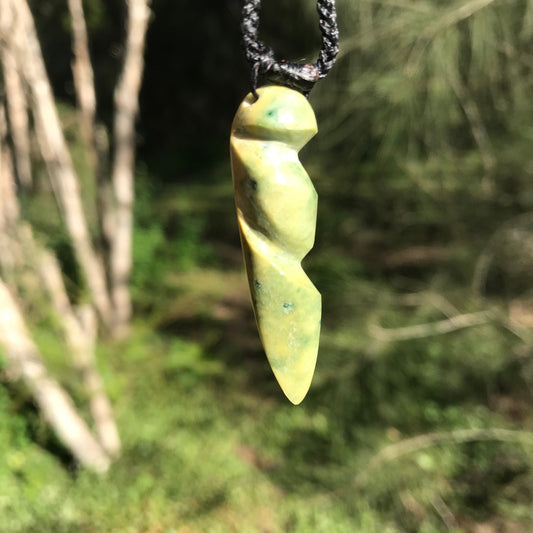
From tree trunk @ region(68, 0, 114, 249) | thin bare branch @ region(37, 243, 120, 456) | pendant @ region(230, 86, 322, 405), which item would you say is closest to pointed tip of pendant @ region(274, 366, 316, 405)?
pendant @ region(230, 86, 322, 405)

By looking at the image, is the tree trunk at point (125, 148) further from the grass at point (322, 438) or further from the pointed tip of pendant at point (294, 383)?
the pointed tip of pendant at point (294, 383)

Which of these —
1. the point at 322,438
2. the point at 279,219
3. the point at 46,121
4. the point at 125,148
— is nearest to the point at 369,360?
the point at 322,438

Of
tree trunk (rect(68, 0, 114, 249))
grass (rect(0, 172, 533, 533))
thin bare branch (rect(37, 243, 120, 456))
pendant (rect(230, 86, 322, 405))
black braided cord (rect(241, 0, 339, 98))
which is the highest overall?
black braided cord (rect(241, 0, 339, 98))

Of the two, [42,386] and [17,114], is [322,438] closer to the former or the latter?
[42,386]

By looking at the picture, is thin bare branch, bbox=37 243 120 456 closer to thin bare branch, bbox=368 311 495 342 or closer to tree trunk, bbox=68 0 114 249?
tree trunk, bbox=68 0 114 249

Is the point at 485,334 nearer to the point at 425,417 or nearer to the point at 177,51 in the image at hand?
the point at 425,417

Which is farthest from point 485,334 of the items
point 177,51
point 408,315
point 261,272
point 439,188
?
point 177,51
